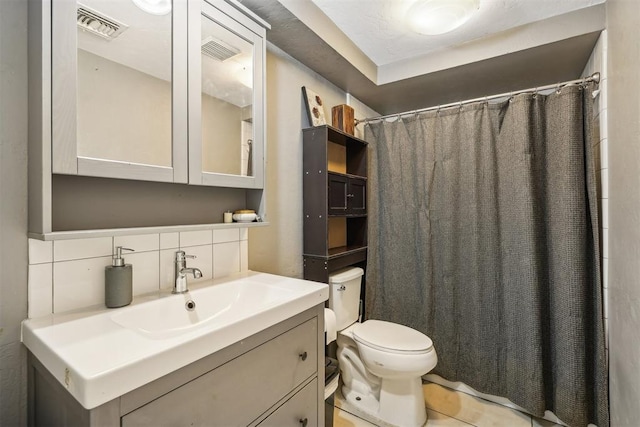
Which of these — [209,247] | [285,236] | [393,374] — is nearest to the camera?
[209,247]

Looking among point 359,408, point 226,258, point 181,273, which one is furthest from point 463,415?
point 181,273

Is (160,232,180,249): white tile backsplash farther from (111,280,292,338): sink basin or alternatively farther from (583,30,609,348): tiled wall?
(583,30,609,348): tiled wall

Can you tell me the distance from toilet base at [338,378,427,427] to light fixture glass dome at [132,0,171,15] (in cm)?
201

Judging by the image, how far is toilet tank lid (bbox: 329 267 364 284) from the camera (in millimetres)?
1817

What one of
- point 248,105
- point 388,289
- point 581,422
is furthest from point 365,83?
point 581,422

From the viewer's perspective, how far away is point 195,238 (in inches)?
48.9

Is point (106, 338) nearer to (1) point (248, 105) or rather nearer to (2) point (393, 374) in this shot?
(1) point (248, 105)

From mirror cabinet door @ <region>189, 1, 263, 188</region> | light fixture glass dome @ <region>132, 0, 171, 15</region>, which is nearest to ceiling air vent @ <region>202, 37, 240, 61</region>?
mirror cabinet door @ <region>189, 1, 263, 188</region>

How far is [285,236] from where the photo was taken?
1.72 meters

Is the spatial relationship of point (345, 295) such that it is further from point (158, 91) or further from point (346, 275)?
point (158, 91)

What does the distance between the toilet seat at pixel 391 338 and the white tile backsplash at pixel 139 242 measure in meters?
1.19

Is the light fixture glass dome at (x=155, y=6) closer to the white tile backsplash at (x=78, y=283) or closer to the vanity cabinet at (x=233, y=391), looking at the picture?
the white tile backsplash at (x=78, y=283)

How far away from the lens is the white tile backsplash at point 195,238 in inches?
47.2

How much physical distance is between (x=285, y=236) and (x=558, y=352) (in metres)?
1.62
